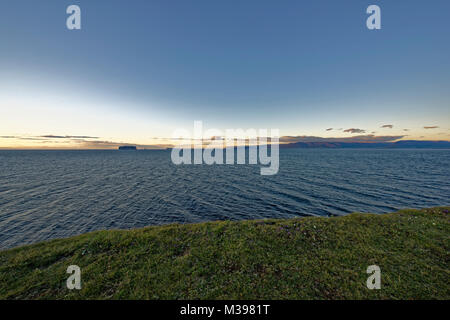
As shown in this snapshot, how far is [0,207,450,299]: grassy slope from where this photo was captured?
815 centimetres

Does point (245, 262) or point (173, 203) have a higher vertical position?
point (245, 262)

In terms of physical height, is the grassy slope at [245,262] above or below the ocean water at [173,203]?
above

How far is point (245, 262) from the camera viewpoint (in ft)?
33.2

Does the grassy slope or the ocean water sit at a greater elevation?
the grassy slope

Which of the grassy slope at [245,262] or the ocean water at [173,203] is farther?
the ocean water at [173,203]

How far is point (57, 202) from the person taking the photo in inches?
1040

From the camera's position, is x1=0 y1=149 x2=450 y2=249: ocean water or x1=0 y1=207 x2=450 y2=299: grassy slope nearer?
x1=0 y1=207 x2=450 y2=299: grassy slope

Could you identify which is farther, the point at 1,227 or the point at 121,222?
the point at 121,222

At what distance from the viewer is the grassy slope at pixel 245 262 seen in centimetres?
815

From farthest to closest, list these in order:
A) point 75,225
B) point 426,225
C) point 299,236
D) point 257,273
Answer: point 75,225 < point 426,225 < point 299,236 < point 257,273
